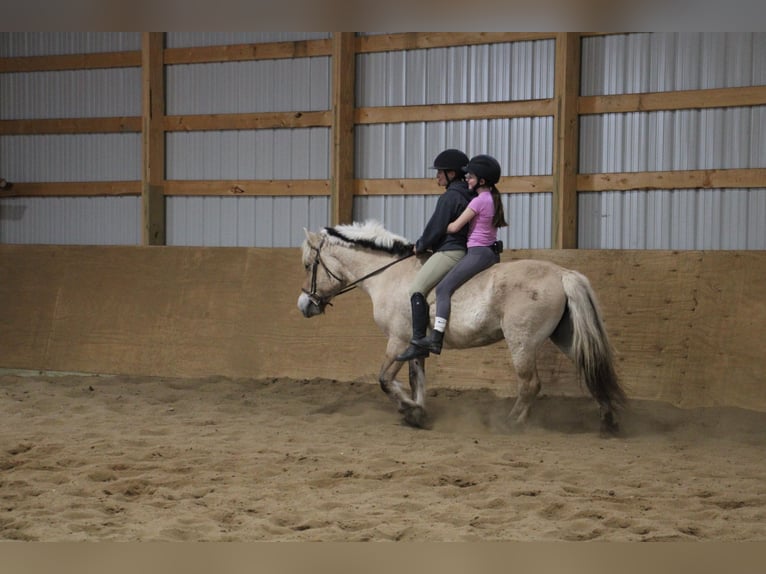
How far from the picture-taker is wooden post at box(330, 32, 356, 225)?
980 centimetres

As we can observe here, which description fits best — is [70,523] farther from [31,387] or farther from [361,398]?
[31,387]

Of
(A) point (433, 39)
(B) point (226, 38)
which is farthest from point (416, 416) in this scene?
(B) point (226, 38)

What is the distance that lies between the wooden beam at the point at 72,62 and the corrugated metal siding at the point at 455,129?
322 cm

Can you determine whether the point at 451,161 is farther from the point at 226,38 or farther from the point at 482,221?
the point at 226,38

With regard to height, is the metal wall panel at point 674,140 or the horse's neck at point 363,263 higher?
the metal wall panel at point 674,140

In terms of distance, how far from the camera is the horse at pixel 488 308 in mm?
6141

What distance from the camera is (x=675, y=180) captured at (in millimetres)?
8273

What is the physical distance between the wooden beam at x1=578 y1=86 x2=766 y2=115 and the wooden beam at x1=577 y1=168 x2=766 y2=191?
605 mm

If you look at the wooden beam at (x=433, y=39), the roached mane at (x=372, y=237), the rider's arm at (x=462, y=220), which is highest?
the wooden beam at (x=433, y=39)

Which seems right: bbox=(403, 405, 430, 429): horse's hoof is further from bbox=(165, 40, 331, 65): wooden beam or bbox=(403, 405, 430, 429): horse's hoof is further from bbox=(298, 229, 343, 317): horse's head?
bbox=(165, 40, 331, 65): wooden beam

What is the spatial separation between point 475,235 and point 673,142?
2.88m

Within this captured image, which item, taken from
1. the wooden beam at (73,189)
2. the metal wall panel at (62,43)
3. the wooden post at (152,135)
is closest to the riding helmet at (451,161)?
the wooden post at (152,135)

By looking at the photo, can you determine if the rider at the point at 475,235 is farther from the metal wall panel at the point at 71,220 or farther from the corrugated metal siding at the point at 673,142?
the metal wall panel at the point at 71,220

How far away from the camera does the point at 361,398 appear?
25.9 feet
